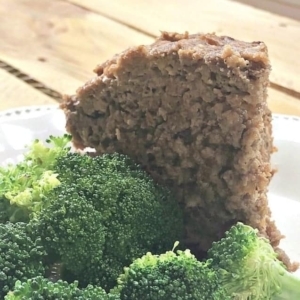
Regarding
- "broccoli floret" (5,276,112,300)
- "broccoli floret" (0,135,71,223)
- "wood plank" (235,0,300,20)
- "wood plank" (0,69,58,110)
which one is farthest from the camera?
"wood plank" (235,0,300,20)

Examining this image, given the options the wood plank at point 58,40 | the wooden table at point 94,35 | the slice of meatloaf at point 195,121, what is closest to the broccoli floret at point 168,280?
the slice of meatloaf at point 195,121

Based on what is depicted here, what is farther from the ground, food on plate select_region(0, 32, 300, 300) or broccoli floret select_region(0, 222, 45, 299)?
food on plate select_region(0, 32, 300, 300)

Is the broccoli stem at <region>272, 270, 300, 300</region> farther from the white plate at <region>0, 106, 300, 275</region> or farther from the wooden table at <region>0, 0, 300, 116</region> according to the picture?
the wooden table at <region>0, 0, 300, 116</region>

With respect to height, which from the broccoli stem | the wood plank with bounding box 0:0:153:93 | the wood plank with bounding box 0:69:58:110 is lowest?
the wood plank with bounding box 0:69:58:110

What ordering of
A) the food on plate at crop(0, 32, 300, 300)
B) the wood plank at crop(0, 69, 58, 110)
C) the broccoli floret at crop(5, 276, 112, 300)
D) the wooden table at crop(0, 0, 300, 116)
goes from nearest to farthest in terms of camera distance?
the broccoli floret at crop(5, 276, 112, 300) → the food on plate at crop(0, 32, 300, 300) → the wood plank at crop(0, 69, 58, 110) → the wooden table at crop(0, 0, 300, 116)

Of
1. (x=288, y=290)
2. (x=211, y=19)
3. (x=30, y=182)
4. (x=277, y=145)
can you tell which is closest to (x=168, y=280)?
(x=288, y=290)

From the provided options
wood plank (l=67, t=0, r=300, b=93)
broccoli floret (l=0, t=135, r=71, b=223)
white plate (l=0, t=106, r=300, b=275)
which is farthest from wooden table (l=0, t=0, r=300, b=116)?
broccoli floret (l=0, t=135, r=71, b=223)

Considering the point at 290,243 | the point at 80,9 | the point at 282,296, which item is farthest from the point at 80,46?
the point at 282,296

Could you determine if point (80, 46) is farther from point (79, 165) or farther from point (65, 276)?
point (65, 276)
